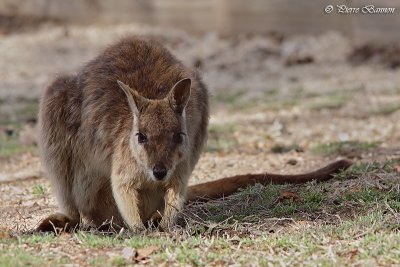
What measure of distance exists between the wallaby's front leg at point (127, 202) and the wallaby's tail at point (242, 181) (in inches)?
31.0

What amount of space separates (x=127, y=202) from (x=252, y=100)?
586 centimetres

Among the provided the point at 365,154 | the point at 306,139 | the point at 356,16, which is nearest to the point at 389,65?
the point at 356,16

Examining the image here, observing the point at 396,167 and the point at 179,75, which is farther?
the point at 396,167

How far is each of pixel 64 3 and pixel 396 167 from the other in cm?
907

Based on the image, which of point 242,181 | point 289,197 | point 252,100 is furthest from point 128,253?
point 252,100

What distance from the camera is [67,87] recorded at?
555cm

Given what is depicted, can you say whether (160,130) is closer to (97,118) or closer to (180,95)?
(180,95)

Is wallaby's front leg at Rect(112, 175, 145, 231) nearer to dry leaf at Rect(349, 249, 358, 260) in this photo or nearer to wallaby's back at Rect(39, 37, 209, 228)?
wallaby's back at Rect(39, 37, 209, 228)

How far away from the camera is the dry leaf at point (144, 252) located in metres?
4.29

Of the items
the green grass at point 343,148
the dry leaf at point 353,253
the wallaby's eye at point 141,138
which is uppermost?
the wallaby's eye at point 141,138

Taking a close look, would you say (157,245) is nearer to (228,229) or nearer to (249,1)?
(228,229)

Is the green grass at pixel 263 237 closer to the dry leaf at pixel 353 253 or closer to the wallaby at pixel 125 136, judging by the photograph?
the dry leaf at pixel 353 253

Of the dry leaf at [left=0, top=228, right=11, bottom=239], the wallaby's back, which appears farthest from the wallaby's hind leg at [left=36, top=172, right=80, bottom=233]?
the dry leaf at [left=0, top=228, right=11, bottom=239]

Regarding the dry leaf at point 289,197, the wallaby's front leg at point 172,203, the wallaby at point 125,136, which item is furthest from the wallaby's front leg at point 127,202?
the dry leaf at point 289,197
